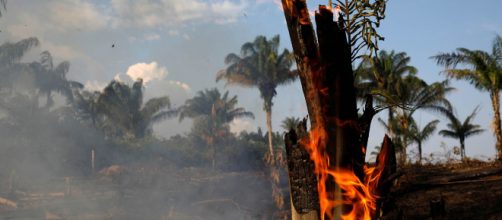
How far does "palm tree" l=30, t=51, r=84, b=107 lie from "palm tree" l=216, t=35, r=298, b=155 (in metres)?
16.3

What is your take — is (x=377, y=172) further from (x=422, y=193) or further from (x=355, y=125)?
(x=422, y=193)

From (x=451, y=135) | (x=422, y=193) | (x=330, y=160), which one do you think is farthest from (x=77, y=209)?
(x=451, y=135)

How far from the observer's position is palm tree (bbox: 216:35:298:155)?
1676 inches

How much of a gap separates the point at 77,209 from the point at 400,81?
25656mm

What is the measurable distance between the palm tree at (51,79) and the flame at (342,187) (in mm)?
42191

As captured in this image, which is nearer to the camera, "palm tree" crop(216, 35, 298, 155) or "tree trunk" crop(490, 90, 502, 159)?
"tree trunk" crop(490, 90, 502, 159)

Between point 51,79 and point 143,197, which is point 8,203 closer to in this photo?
point 143,197

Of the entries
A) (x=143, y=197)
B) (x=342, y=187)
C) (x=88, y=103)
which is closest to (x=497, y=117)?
(x=143, y=197)

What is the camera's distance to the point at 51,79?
41469 mm

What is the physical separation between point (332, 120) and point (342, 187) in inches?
23.4

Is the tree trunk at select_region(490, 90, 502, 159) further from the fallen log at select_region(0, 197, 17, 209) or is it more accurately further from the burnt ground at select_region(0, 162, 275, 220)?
the fallen log at select_region(0, 197, 17, 209)

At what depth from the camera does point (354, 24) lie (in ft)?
11.3

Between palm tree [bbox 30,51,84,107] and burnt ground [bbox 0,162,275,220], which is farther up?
palm tree [bbox 30,51,84,107]

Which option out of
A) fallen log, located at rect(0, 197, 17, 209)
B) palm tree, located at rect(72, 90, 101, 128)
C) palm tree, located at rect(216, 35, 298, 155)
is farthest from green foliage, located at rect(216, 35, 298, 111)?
fallen log, located at rect(0, 197, 17, 209)
